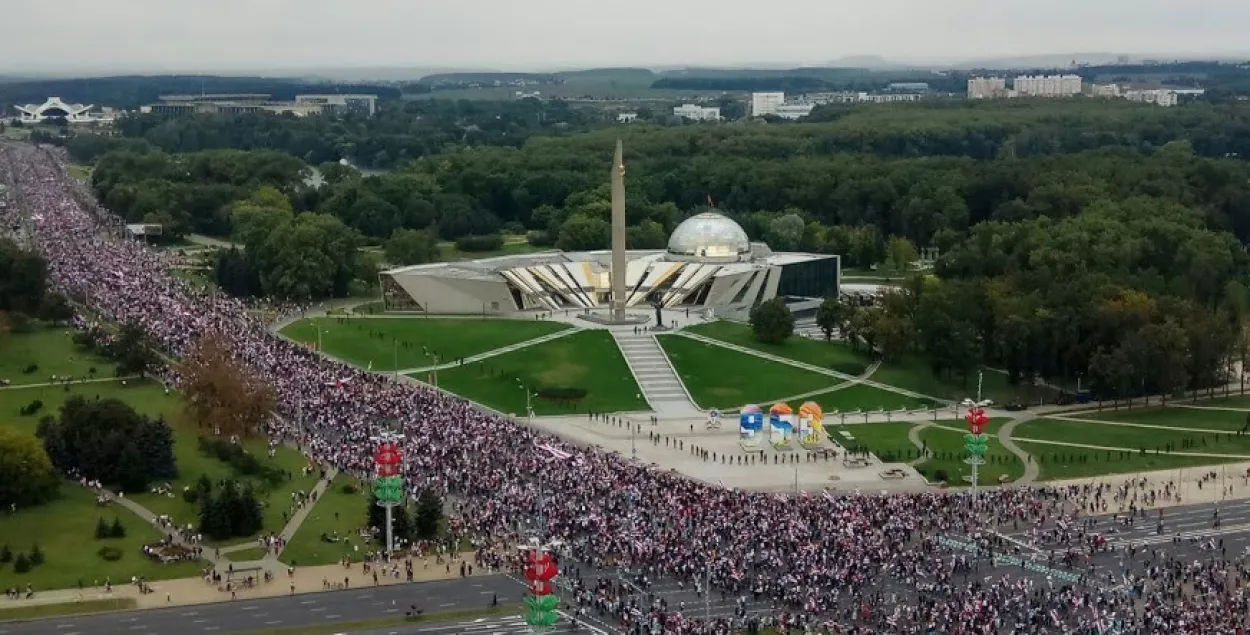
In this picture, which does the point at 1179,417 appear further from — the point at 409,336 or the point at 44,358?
the point at 44,358

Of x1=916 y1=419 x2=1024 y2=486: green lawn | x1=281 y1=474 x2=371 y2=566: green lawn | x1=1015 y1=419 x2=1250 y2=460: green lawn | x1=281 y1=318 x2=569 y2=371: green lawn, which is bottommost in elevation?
x1=1015 y1=419 x2=1250 y2=460: green lawn

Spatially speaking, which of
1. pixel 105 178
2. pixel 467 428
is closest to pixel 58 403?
pixel 467 428

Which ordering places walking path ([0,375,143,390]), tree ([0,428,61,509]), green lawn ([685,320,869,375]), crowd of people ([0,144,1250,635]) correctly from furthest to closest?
green lawn ([685,320,869,375]) → walking path ([0,375,143,390]) → tree ([0,428,61,509]) → crowd of people ([0,144,1250,635])

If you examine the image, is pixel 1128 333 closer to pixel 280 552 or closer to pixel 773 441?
pixel 773 441

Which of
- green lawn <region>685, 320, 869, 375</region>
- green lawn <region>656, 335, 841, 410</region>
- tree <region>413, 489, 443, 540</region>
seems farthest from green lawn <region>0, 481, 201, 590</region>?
green lawn <region>685, 320, 869, 375</region>

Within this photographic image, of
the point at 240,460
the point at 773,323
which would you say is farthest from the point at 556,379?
the point at 240,460

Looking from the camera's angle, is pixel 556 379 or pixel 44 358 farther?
pixel 44 358

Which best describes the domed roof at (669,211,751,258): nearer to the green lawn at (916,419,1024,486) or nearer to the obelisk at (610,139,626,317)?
the obelisk at (610,139,626,317)
